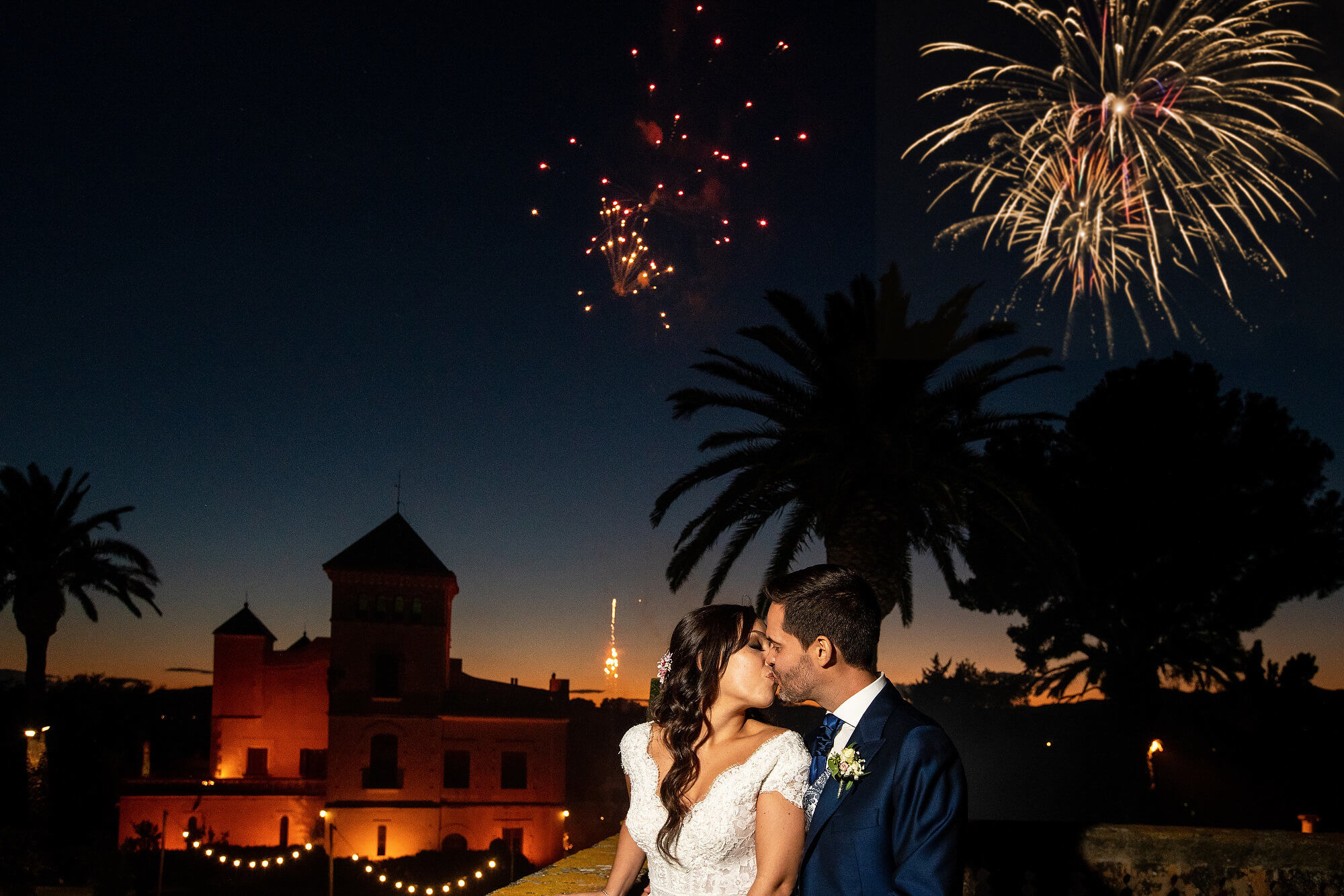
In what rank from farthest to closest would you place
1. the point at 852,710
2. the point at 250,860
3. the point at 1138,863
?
1. the point at 250,860
2. the point at 1138,863
3. the point at 852,710

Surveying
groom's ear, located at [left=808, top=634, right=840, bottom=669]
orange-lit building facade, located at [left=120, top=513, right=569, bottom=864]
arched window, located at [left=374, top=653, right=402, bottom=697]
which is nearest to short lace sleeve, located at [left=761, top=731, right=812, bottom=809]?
groom's ear, located at [left=808, top=634, right=840, bottom=669]

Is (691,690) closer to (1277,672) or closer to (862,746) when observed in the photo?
(862,746)

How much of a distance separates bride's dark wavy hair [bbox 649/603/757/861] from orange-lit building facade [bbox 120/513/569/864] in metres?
35.7

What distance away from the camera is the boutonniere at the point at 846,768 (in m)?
3.14

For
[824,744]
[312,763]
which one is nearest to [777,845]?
[824,744]

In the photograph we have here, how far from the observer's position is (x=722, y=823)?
145 inches

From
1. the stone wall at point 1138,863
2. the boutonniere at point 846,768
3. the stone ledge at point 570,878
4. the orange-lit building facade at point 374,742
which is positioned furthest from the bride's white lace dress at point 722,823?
the orange-lit building facade at point 374,742

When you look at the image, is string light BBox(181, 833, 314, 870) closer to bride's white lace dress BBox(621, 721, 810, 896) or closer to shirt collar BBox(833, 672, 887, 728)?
bride's white lace dress BBox(621, 721, 810, 896)

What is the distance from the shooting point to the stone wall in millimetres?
5113

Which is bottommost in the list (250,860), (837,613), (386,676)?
(250,860)

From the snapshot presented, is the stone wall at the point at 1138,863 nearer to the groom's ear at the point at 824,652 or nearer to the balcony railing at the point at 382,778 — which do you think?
the groom's ear at the point at 824,652

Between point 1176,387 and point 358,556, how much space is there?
28.7 meters

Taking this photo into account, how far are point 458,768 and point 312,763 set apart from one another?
18.0 ft

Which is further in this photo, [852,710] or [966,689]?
[966,689]
